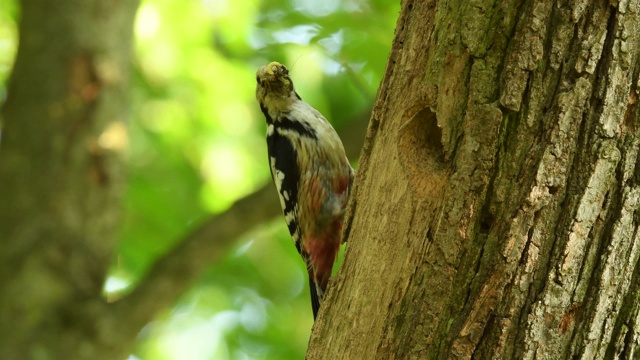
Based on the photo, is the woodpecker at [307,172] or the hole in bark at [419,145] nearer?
the hole in bark at [419,145]

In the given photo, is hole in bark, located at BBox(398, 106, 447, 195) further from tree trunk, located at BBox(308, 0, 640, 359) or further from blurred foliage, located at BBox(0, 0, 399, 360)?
blurred foliage, located at BBox(0, 0, 399, 360)

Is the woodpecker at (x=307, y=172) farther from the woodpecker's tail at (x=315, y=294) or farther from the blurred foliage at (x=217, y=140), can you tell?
the blurred foliage at (x=217, y=140)

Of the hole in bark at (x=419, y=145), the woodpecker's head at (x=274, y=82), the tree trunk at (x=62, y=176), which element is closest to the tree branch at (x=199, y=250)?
the tree trunk at (x=62, y=176)

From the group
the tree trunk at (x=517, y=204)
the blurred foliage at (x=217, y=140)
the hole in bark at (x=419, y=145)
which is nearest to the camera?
the tree trunk at (x=517, y=204)

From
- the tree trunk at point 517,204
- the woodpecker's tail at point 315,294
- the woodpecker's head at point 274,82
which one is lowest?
the tree trunk at point 517,204

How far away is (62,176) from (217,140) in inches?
65.8

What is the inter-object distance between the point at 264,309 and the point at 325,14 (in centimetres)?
283

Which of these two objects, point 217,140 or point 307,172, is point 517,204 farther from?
point 217,140

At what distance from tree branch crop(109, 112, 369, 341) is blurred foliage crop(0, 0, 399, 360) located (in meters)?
0.53

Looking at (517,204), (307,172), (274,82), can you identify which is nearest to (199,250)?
(307,172)

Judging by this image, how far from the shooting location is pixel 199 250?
5.10 meters

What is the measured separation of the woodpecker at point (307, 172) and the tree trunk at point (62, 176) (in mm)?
968

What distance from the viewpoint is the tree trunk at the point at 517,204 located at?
76.2 inches

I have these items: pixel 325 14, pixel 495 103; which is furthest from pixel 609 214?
pixel 325 14
